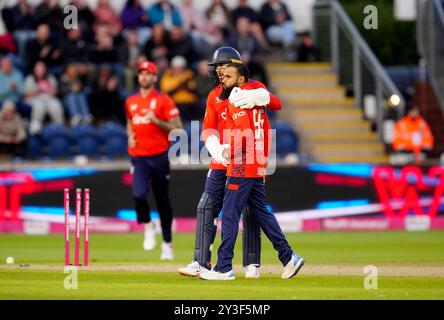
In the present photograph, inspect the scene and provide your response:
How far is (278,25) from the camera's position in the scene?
3072cm

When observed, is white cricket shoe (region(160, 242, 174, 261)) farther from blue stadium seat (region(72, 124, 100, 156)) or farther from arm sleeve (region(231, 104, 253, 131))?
blue stadium seat (region(72, 124, 100, 156))

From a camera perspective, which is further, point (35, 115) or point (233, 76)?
point (35, 115)

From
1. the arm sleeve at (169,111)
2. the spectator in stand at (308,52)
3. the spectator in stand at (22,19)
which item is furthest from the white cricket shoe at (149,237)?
the spectator in stand at (308,52)

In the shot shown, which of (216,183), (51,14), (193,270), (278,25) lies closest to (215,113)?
(216,183)

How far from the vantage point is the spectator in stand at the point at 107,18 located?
29.2m

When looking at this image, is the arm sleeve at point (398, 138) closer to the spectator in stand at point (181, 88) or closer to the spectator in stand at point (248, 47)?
the spectator in stand at point (248, 47)

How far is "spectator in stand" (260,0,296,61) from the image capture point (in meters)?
30.6

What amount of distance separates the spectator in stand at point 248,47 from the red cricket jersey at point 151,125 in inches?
376

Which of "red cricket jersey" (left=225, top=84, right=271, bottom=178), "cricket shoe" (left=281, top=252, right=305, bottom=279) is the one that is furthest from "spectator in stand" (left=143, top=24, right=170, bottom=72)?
"cricket shoe" (left=281, top=252, right=305, bottom=279)

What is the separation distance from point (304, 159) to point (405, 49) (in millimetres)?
24291

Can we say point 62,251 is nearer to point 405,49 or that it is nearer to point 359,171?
point 359,171
